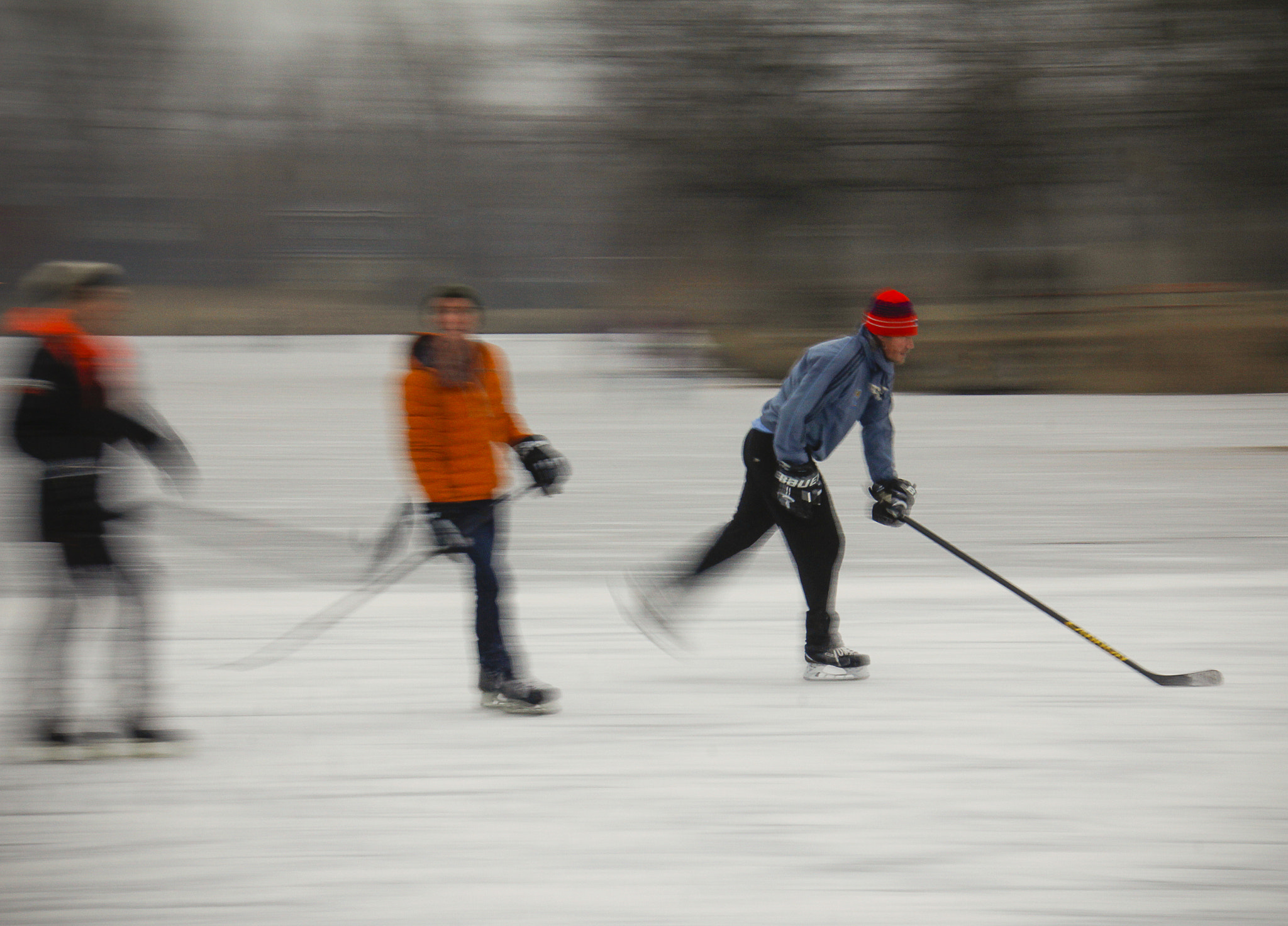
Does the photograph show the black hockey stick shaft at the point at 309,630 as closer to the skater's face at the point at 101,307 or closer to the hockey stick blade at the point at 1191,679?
the skater's face at the point at 101,307

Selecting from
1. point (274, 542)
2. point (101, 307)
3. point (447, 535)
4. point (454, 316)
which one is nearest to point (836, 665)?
point (447, 535)

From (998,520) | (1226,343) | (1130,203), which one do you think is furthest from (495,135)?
(998,520)

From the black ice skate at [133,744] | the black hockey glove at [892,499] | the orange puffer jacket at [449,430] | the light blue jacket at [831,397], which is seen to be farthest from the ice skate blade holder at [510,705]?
the black hockey glove at [892,499]

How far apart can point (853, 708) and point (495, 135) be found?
29828 mm

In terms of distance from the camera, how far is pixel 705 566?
5.11 metres

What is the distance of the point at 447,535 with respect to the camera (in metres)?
4.29

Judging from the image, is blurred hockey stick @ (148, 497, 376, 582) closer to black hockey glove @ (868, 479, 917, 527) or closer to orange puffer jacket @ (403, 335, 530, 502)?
orange puffer jacket @ (403, 335, 530, 502)

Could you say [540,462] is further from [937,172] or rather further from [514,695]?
[937,172]

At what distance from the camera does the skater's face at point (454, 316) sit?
4.21 metres

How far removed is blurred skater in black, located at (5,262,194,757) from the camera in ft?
12.0

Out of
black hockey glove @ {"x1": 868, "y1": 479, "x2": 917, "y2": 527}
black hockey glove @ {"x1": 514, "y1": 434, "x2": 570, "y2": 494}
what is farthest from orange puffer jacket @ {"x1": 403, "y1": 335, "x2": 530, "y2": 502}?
black hockey glove @ {"x1": 868, "y1": 479, "x2": 917, "y2": 527}

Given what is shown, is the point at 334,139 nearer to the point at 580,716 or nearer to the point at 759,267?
the point at 759,267

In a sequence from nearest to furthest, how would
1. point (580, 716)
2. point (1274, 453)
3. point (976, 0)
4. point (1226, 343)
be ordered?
point (580, 716) < point (1274, 453) < point (1226, 343) < point (976, 0)

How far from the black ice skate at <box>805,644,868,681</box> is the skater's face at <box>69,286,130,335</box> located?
2563 mm
